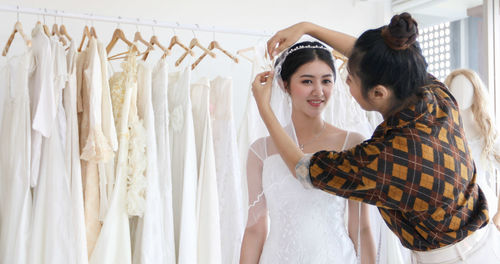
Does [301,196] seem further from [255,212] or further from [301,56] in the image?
[301,56]

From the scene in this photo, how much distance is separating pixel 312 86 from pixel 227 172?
0.90 metres

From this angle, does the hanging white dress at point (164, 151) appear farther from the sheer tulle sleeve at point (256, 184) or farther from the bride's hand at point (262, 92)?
the bride's hand at point (262, 92)

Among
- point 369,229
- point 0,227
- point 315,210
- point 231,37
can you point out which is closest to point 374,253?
point 369,229

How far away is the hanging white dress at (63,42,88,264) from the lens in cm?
211

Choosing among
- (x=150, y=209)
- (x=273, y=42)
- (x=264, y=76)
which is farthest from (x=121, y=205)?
(x=273, y=42)

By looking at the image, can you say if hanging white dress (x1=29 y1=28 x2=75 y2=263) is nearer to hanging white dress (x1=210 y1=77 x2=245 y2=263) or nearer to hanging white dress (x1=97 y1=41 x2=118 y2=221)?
hanging white dress (x1=97 y1=41 x2=118 y2=221)

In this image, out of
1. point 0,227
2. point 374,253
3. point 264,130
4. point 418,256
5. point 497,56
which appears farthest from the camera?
point 497,56

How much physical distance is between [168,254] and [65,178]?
519 mm

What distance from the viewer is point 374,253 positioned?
159cm

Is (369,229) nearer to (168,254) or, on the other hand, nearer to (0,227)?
(168,254)

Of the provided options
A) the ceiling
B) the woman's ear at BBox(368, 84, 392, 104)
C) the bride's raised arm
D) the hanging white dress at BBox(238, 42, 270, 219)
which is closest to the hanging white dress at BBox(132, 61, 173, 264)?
the hanging white dress at BBox(238, 42, 270, 219)

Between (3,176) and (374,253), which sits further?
(3,176)

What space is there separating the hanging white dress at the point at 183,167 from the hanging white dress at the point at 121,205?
22cm

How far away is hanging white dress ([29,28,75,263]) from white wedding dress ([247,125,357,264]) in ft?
2.69
